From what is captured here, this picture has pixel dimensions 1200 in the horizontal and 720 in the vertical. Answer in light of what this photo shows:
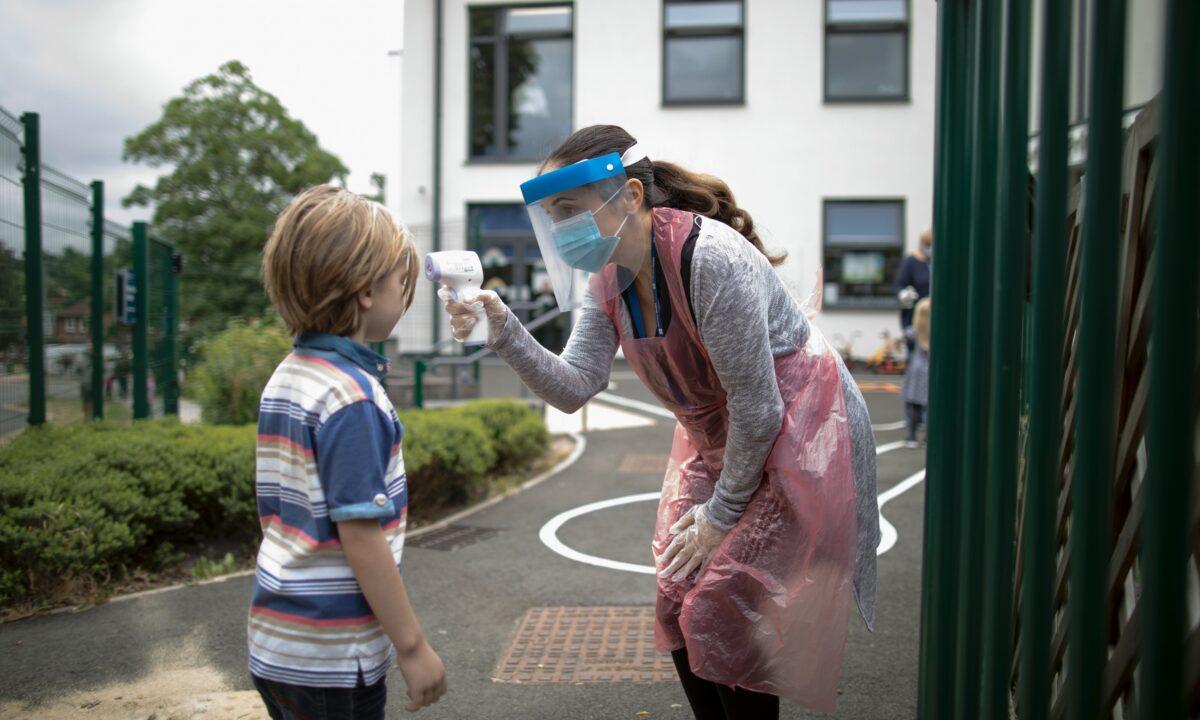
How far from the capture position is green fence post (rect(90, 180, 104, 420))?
21.8ft

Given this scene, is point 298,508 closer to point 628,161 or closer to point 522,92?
point 628,161

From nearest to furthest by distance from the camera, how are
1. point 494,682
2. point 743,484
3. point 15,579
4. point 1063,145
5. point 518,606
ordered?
point 1063,145 → point 743,484 → point 494,682 → point 15,579 → point 518,606

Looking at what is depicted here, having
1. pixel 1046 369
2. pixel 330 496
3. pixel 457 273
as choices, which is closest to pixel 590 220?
pixel 457 273

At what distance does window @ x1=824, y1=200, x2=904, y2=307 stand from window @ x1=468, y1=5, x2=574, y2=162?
5.26m

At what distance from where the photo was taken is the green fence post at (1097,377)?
1.43 metres

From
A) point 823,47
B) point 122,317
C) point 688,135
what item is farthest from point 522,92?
point 122,317

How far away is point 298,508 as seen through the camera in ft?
5.81

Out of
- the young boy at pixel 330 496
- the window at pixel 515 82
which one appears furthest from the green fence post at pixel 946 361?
the window at pixel 515 82

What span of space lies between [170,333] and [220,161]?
47.7ft

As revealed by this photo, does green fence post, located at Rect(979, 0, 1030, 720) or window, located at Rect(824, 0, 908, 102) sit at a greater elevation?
window, located at Rect(824, 0, 908, 102)

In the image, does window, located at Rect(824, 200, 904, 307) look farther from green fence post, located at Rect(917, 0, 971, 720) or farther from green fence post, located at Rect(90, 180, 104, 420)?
green fence post, located at Rect(917, 0, 971, 720)

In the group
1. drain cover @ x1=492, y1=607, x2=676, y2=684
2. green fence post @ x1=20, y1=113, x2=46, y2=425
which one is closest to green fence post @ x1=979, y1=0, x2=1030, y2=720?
drain cover @ x1=492, y1=607, x2=676, y2=684

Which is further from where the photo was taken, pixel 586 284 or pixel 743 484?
pixel 586 284

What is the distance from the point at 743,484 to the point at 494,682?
1700 millimetres
